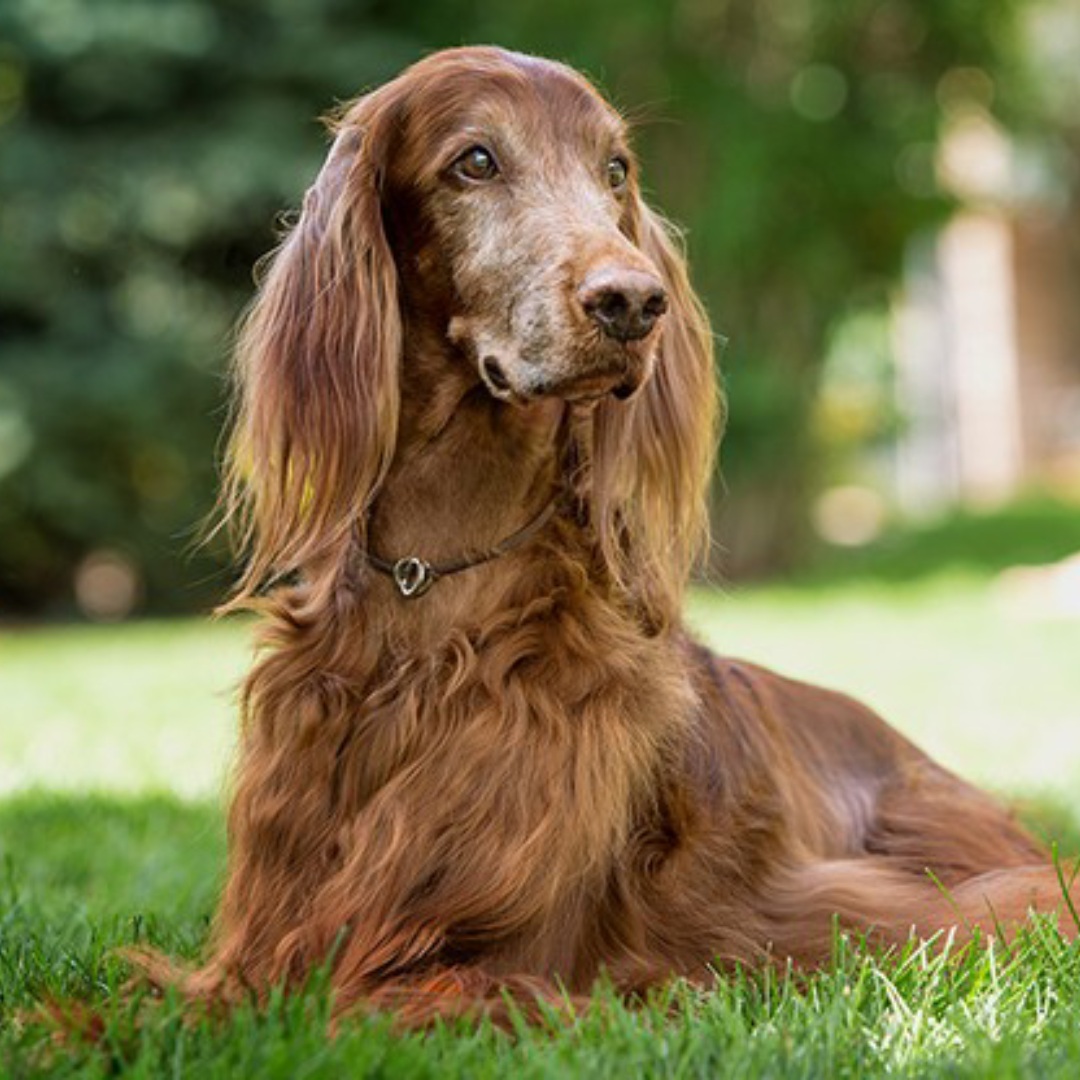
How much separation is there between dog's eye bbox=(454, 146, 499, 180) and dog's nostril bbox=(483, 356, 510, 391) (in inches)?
11.6

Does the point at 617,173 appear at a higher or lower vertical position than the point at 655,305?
higher

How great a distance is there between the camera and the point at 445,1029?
8.86 ft

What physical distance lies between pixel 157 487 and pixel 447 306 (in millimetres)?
11483

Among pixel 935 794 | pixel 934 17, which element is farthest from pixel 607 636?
pixel 934 17

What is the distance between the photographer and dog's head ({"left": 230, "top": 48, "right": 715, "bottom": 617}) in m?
3.04

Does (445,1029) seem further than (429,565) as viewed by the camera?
No

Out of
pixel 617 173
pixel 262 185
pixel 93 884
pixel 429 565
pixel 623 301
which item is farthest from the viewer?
pixel 262 185

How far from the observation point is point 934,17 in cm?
1465

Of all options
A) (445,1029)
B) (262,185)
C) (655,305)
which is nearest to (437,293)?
(655,305)

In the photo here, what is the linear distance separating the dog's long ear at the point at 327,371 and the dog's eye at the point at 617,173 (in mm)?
368

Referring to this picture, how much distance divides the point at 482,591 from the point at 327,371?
0.44 meters

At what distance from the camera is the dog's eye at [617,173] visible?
3.26 meters

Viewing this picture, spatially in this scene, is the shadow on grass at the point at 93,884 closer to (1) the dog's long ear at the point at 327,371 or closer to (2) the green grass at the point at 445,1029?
(2) the green grass at the point at 445,1029

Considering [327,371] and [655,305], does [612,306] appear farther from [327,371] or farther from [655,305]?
[327,371]
